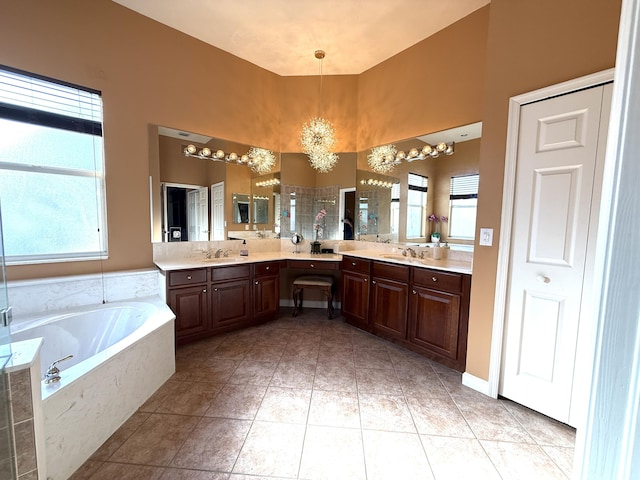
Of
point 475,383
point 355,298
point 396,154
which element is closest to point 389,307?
point 355,298

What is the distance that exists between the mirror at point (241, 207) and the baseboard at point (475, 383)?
9.88 feet

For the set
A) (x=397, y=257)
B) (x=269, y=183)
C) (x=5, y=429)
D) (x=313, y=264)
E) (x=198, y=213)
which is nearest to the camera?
(x=5, y=429)

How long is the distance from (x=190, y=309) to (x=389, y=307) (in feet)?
6.85

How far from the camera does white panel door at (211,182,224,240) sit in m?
3.34

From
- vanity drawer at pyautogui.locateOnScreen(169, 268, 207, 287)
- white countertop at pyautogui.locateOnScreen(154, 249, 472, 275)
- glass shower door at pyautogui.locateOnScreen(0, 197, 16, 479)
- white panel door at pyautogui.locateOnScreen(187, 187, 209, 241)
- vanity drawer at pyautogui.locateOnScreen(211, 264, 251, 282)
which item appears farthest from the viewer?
white panel door at pyautogui.locateOnScreen(187, 187, 209, 241)

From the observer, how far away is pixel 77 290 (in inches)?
94.3

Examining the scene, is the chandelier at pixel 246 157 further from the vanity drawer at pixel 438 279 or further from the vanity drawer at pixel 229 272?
the vanity drawer at pixel 438 279

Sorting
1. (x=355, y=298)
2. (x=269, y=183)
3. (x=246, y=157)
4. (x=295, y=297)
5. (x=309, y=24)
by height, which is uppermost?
(x=309, y=24)

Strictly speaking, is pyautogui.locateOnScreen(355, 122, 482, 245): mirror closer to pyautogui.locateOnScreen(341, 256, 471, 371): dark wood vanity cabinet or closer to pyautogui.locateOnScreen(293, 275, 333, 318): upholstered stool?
pyautogui.locateOnScreen(341, 256, 471, 371): dark wood vanity cabinet

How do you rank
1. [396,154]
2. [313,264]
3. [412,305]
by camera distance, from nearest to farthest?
1. [412,305]
2. [396,154]
3. [313,264]

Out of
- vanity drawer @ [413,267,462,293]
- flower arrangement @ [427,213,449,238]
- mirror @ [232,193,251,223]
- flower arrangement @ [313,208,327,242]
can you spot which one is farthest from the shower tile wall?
vanity drawer @ [413,267,462,293]

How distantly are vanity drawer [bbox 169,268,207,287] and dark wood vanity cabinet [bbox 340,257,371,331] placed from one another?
5.44ft

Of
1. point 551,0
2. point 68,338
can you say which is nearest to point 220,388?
point 68,338

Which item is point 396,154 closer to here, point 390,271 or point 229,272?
point 390,271
